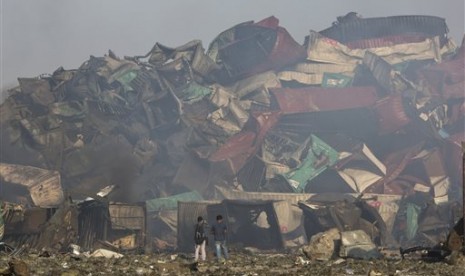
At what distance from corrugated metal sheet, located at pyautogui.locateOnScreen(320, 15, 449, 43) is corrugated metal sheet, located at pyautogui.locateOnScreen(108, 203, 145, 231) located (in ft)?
93.3

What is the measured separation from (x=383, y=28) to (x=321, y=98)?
12.3 metres

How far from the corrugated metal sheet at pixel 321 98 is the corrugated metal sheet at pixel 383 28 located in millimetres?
9406

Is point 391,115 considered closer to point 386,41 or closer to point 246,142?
point 246,142

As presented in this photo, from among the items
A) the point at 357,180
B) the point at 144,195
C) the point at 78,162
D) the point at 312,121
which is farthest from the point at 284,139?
the point at 78,162

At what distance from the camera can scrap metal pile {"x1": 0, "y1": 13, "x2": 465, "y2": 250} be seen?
111 ft

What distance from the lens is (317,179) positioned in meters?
33.5

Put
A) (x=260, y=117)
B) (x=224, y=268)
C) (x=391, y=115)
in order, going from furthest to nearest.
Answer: (x=391, y=115) < (x=260, y=117) < (x=224, y=268)

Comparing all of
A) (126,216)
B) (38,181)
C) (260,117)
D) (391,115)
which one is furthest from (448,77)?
(126,216)

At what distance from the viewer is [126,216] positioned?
24.0m

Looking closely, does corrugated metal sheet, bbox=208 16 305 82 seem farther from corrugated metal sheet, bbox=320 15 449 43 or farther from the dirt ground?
the dirt ground

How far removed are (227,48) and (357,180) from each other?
52.8 ft

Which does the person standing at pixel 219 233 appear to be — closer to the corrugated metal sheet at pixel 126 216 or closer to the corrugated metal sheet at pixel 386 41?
the corrugated metal sheet at pixel 126 216

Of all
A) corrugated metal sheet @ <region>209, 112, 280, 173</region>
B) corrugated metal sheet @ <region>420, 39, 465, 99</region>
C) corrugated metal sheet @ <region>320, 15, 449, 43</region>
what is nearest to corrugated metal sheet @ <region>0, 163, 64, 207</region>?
corrugated metal sheet @ <region>209, 112, 280, 173</region>

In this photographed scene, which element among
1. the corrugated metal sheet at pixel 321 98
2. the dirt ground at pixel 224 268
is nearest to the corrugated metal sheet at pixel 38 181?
the corrugated metal sheet at pixel 321 98
